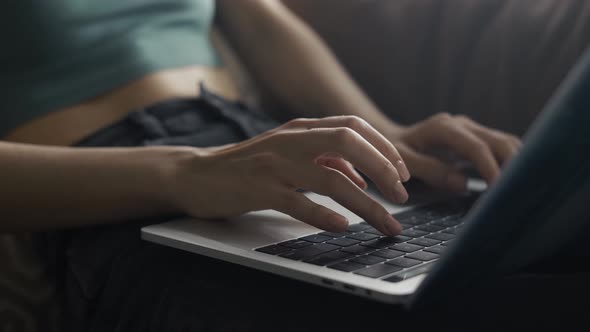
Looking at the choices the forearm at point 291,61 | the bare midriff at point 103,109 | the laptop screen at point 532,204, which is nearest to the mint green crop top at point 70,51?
the bare midriff at point 103,109

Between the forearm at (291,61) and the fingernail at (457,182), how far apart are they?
210 mm

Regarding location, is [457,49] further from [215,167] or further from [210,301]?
[210,301]

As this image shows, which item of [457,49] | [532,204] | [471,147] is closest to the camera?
[532,204]

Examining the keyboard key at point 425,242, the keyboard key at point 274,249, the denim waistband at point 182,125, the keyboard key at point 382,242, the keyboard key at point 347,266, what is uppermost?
the denim waistband at point 182,125

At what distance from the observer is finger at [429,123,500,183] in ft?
2.52

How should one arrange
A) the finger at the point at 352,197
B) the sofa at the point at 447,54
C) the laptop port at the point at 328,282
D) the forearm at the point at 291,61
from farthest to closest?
the forearm at the point at 291,61
the sofa at the point at 447,54
the finger at the point at 352,197
the laptop port at the point at 328,282

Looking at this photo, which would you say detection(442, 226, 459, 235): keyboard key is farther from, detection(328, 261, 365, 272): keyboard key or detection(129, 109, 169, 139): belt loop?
detection(129, 109, 169, 139): belt loop

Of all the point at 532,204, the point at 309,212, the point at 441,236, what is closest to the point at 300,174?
the point at 309,212

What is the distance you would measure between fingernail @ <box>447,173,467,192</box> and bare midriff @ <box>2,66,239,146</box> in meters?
0.36

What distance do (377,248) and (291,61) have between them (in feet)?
1.82

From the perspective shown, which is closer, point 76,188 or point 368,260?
point 368,260

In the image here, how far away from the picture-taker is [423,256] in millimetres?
521

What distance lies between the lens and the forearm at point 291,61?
1006 millimetres

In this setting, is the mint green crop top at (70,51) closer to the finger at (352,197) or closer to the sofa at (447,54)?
the sofa at (447,54)
